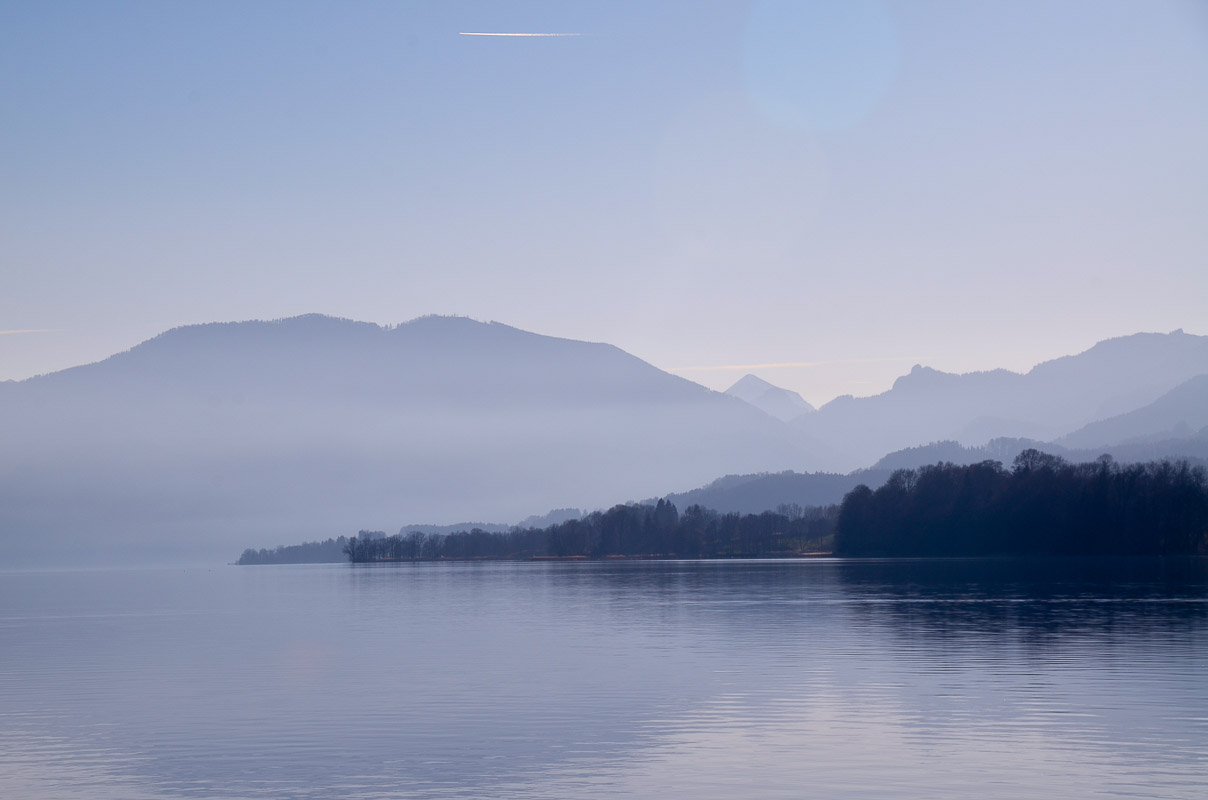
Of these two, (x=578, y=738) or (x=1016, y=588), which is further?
(x=1016, y=588)

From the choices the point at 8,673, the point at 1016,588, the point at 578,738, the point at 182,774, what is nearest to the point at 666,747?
the point at 578,738

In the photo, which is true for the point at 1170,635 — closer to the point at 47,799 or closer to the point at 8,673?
the point at 47,799

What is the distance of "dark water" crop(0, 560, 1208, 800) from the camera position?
3041cm

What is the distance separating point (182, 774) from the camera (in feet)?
105

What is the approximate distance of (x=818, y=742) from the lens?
34.8 m

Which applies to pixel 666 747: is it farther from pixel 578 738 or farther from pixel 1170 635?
pixel 1170 635

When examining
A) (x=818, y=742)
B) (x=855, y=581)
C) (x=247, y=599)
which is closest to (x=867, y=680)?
(x=818, y=742)

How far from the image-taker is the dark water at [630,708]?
30406mm

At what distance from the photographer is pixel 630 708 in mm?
41812

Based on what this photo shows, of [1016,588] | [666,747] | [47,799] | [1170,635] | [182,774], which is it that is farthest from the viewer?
[1016,588]

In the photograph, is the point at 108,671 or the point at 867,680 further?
the point at 108,671

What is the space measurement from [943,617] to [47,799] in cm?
6322

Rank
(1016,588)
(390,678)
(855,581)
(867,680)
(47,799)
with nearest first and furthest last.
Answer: (47,799)
(867,680)
(390,678)
(1016,588)
(855,581)

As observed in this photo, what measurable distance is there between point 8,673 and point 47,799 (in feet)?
105
